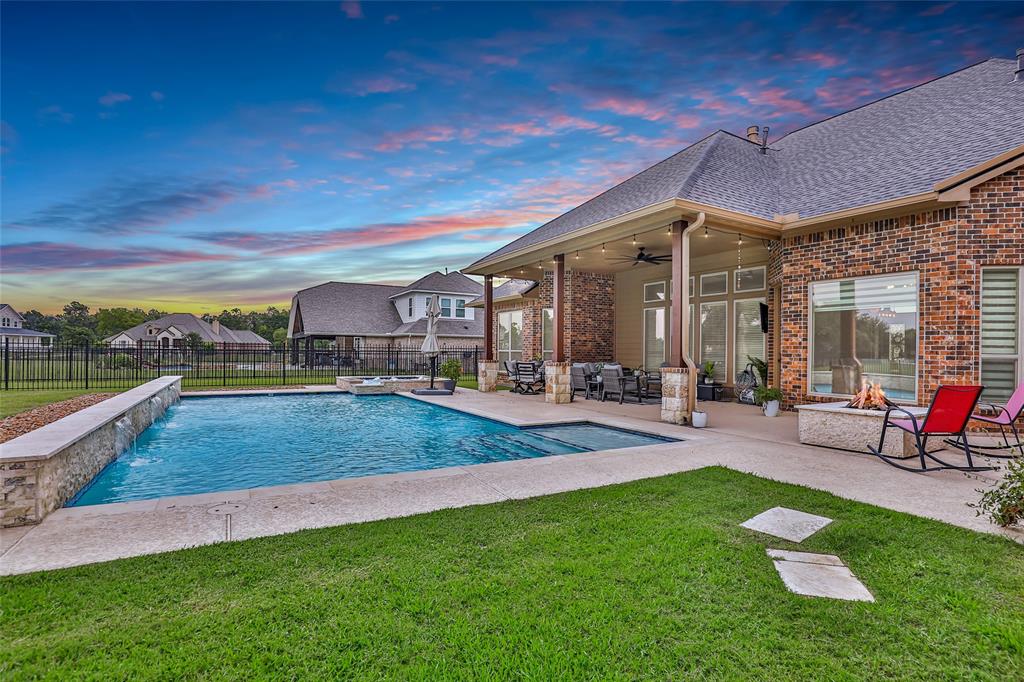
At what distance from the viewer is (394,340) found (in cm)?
2994

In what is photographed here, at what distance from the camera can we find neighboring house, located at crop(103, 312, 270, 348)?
37.4 meters

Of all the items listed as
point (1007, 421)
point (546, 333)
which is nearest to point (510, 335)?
point (546, 333)

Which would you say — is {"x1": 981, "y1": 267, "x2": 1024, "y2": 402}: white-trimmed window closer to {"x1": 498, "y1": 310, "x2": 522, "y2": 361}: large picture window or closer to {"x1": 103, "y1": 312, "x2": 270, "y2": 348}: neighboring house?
{"x1": 498, "y1": 310, "x2": 522, "y2": 361}: large picture window

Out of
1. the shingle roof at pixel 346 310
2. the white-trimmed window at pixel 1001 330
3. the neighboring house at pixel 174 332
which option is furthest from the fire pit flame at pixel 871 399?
Result: the neighboring house at pixel 174 332

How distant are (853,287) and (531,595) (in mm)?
9207

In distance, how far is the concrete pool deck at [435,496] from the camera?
11.0ft

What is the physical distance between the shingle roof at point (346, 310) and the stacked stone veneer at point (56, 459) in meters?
22.0

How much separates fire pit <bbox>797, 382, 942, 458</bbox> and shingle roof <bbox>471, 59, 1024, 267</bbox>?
3740 millimetres

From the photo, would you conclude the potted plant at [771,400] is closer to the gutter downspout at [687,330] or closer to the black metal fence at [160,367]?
the gutter downspout at [687,330]

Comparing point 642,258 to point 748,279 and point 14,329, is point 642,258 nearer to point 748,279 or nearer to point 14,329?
point 748,279

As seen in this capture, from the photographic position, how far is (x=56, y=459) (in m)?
4.09

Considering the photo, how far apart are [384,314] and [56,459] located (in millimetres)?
27766

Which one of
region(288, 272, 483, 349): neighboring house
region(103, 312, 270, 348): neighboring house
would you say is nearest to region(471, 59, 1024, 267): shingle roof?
region(288, 272, 483, 349): neighboring house

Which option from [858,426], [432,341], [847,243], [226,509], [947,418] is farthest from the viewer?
[432,341]
